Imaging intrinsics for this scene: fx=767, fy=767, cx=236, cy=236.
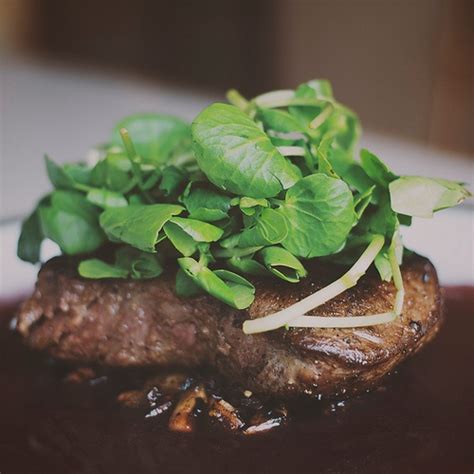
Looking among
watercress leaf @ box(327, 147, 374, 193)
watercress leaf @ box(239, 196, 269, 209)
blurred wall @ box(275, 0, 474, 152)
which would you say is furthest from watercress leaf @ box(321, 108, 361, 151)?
blurred wall @ box(275, 0, 474, 152)

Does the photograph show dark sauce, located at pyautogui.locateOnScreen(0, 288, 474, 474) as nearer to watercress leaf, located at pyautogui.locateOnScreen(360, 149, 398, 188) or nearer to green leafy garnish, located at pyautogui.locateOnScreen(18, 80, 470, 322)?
green leafy garnish, located at pyautogui.locateOnScreen(18, 80, 470, 322)

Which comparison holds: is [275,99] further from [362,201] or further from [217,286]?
[217,286]

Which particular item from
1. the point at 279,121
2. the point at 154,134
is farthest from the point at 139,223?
the point at 154,134

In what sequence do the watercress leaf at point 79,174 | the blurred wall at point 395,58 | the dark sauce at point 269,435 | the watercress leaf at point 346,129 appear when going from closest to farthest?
the dark sauce at point 269,435 → the watercress leaf at point 79,174 → the watercress leaf at point 346,129 → the blurred wall at point 395,58

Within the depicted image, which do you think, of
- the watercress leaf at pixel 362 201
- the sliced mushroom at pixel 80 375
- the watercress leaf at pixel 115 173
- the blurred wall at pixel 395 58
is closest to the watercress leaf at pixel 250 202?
the watercress leaf at pixel 362 201

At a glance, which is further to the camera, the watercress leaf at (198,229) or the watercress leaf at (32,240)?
the watercress leaf at (32,240)

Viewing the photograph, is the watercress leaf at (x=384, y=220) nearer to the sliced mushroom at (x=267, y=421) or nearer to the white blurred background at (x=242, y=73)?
the sliced mushroom at (x=267, y=421)
